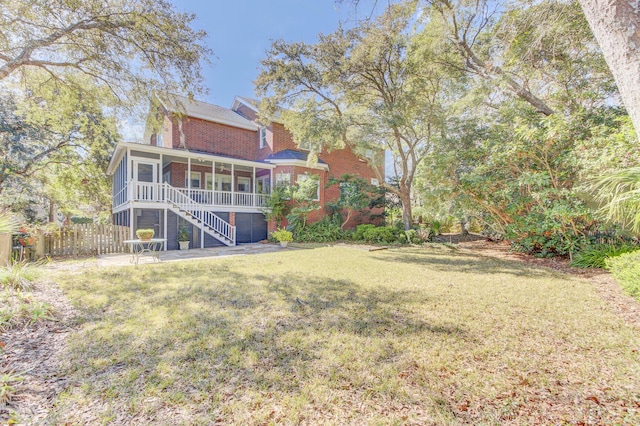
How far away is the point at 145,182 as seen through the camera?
12.0 meters

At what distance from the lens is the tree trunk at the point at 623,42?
2.17 m

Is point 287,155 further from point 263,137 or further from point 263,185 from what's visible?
point 263,137

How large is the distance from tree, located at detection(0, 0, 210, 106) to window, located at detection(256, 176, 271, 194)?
24.0 ft

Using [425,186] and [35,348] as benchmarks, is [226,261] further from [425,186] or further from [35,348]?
[425,186]

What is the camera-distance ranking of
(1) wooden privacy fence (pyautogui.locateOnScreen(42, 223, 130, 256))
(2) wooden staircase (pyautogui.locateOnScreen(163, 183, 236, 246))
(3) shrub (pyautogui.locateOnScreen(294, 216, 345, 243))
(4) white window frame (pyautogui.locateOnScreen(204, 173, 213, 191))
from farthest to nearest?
(4) white window frame (pyautogui.locateOnScreen(204, 173, 213, 191)), (3) shrub (pyautogui.locateOnScreen(294, 216, 345, 243)), (2) wooden staircase (pyautogui.locateOnScreen(163, 183, 236, 246)), (1) wooden privacy fence (pyautogui.locateOnScreen(42, 223, 130, 256))

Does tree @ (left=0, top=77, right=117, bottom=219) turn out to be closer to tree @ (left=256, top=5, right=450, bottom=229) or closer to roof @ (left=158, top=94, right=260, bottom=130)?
roof @ (left=158, top=94, right=260, bottom=130)

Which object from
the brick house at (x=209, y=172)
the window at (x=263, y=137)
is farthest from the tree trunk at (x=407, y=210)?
the window at (x=263, y=137)

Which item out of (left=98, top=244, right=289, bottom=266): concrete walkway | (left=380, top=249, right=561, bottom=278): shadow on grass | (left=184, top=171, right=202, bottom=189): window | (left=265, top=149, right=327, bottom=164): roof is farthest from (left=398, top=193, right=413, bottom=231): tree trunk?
(left=184, top=171, right=202, bottom=189): window

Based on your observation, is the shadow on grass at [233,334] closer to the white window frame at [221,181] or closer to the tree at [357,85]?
the tree at [357,85]

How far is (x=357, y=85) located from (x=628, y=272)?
11.3 m

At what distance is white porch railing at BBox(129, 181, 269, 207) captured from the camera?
39.1 ft

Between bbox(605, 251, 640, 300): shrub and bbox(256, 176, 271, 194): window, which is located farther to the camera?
bbox(256, 176, 271, 194): window

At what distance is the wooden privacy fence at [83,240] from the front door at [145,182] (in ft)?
5.46

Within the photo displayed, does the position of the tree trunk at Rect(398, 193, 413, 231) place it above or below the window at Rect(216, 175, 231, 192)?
below
